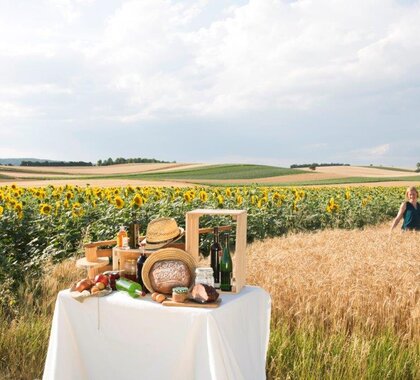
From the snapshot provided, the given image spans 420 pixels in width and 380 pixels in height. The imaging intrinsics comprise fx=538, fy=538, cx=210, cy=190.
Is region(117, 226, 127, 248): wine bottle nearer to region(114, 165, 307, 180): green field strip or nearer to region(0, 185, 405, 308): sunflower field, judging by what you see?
region(0, 185, 405, 308): sunflower field

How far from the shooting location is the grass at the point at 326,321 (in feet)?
13.8

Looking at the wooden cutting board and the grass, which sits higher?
the wooden cutting board

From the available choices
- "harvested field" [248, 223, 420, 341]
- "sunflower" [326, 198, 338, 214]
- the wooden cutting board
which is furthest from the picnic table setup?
"sunflower" [326, 198, 338, 214]

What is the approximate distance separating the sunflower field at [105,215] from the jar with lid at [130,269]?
258 cm

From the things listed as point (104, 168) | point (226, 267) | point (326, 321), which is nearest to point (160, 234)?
→ point (226, 267)

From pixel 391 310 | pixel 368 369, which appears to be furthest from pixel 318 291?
pixel 368 369

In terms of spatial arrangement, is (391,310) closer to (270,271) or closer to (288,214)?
(270,271)

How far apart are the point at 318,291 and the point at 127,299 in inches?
86.6

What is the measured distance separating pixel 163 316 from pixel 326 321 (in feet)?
6.99

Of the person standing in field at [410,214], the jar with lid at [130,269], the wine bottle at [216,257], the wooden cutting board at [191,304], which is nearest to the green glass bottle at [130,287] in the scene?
the jar with lid at [130,269]

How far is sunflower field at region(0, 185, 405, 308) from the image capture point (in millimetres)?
7965

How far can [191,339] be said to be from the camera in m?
3.23

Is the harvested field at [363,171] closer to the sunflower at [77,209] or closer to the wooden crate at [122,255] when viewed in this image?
the sunflower at [77,209]

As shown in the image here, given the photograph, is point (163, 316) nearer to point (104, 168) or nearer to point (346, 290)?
point (346, 290)
